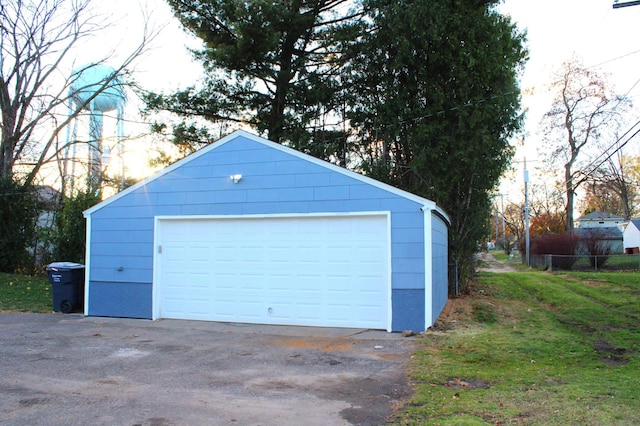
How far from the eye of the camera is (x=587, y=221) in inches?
2092

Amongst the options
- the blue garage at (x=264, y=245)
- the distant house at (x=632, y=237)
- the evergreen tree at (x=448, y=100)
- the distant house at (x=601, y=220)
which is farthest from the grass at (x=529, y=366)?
the distant house at (x=601, y=220)

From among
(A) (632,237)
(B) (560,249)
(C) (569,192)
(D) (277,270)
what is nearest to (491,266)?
(B) (560,249)

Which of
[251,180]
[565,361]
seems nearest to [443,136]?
[251,180]

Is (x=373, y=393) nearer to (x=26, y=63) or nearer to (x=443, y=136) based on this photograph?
(x=443, y=136)

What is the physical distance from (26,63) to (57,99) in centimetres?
171

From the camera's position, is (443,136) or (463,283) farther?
(463,283)

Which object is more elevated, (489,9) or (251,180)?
(489,9)

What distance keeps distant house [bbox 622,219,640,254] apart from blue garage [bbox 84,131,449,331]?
3062cm

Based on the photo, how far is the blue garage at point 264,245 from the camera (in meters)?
9.25

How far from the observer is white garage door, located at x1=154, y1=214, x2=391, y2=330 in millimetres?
9453

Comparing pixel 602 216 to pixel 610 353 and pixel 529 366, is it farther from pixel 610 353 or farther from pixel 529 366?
pixel 529 366

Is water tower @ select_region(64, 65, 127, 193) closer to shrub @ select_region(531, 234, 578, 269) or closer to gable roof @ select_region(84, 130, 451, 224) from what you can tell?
gable roof @ select_region(84, 130, 451, 224)

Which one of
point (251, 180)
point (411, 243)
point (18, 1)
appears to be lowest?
point (411, 243)

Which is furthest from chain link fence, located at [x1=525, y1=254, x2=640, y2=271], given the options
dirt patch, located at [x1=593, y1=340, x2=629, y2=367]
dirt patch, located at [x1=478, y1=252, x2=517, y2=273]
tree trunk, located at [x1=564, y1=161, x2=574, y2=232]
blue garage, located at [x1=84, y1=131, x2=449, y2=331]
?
dirt patch, located at [x1=593, y1=340, x2=629, y2=367]
